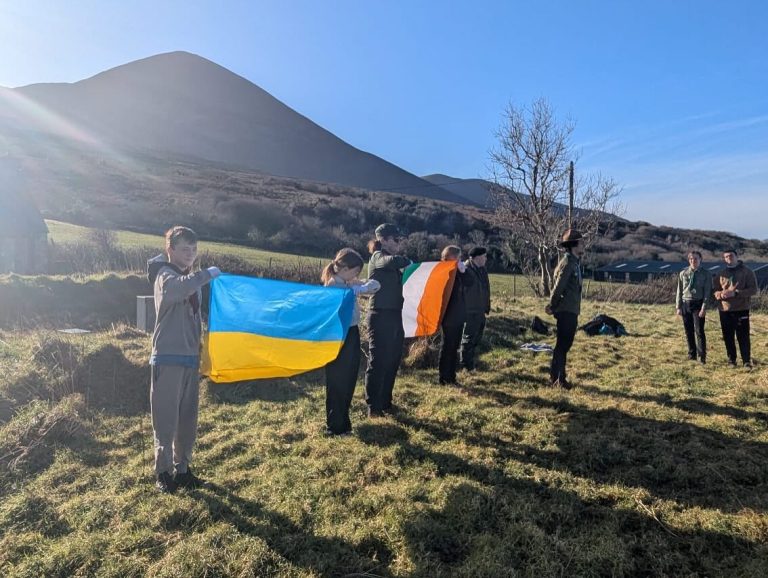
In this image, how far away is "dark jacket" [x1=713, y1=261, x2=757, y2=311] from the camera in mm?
8078

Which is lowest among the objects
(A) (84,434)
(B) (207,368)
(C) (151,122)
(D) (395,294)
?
(A) (84,434)

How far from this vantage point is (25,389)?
6.53m

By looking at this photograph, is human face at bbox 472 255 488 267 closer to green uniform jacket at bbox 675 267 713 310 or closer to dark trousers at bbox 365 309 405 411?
dark trousers at bbox 365 309 405 411

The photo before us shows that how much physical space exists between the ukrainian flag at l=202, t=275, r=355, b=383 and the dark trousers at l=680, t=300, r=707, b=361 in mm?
7044

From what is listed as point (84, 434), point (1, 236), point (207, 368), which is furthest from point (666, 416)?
point (1, 236)

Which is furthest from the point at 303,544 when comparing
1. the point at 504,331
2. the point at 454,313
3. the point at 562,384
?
the point at 504,331

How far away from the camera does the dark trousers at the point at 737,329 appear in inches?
324

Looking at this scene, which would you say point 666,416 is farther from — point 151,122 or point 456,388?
point 151,122

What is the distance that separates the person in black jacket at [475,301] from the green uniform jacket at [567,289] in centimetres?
124

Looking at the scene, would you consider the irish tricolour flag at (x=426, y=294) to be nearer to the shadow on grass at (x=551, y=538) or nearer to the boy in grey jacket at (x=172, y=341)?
the shadow on grass at (x=551, y=538)

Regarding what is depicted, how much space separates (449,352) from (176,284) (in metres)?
4.41

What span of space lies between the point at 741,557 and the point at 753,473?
1.47 metres

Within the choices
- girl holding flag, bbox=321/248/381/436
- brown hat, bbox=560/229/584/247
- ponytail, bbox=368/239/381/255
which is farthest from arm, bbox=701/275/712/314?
girl holding flag, bbox=321/248/381/436

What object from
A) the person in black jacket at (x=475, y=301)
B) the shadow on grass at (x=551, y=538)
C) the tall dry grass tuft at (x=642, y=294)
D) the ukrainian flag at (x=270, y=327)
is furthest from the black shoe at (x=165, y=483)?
the tall dry grass tuft at (x=642, y=294)
